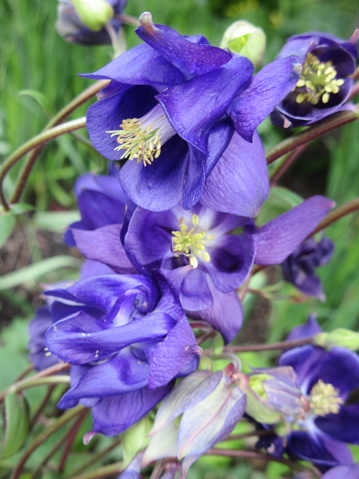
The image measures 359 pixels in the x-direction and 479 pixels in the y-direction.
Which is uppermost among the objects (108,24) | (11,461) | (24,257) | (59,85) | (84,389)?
(108,24)

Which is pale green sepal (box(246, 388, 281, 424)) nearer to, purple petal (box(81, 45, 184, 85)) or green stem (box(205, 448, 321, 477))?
green stem (box(205, 448, 321, 477))

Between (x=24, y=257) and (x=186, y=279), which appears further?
(x=24, y=257)

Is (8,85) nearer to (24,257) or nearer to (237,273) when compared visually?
(24,257)

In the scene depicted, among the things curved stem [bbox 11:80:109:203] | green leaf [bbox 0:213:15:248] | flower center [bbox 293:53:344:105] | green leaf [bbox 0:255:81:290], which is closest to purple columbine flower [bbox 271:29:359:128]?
flower center [bbox 293:53:344:105]

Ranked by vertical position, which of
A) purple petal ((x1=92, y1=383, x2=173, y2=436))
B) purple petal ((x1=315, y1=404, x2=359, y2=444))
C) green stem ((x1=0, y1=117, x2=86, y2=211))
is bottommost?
purple petal ((x1=315, y1=404, x2=359, y2=444))

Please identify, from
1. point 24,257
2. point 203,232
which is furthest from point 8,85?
point 203,232

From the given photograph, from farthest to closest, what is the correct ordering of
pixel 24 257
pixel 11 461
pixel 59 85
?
pixel 24 257, pixel 59 85, pixel 11 461

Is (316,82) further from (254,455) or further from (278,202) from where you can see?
(254,455)
